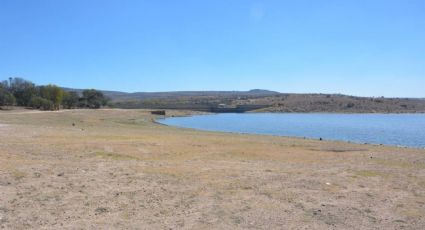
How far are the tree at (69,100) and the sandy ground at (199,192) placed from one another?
104 m

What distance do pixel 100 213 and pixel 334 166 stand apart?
1133 cm

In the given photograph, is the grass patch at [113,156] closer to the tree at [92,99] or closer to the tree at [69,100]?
the tree at [69,100]

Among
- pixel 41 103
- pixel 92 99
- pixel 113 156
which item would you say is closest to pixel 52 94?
pixel 41 103

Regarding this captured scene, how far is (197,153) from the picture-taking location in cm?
2295

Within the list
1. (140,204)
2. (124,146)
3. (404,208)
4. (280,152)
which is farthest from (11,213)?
(280,152)

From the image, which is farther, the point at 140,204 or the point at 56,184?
the point at 56,184

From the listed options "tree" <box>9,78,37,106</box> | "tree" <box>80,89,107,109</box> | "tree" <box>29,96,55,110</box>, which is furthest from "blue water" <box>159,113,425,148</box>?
"tree" <box>80,89,107,109</box>

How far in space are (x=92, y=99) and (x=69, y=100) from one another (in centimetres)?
1158

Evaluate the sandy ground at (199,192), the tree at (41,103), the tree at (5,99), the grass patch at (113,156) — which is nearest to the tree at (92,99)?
the tree at (41,103)

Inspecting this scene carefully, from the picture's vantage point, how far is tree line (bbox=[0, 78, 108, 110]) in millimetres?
100450

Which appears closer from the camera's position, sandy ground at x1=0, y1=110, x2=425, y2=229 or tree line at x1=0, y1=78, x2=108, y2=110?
sandy ground at x1=0, y1=110, x2=425, y2=229

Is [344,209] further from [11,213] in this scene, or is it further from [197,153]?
[197,153]

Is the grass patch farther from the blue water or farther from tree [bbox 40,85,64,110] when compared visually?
tree [bbox 40,85,64,110]

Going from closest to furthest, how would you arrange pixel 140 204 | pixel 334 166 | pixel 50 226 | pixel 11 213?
pixel 50 226 < pixel 11 213 < pixel 140 204 < pixel 334 166
